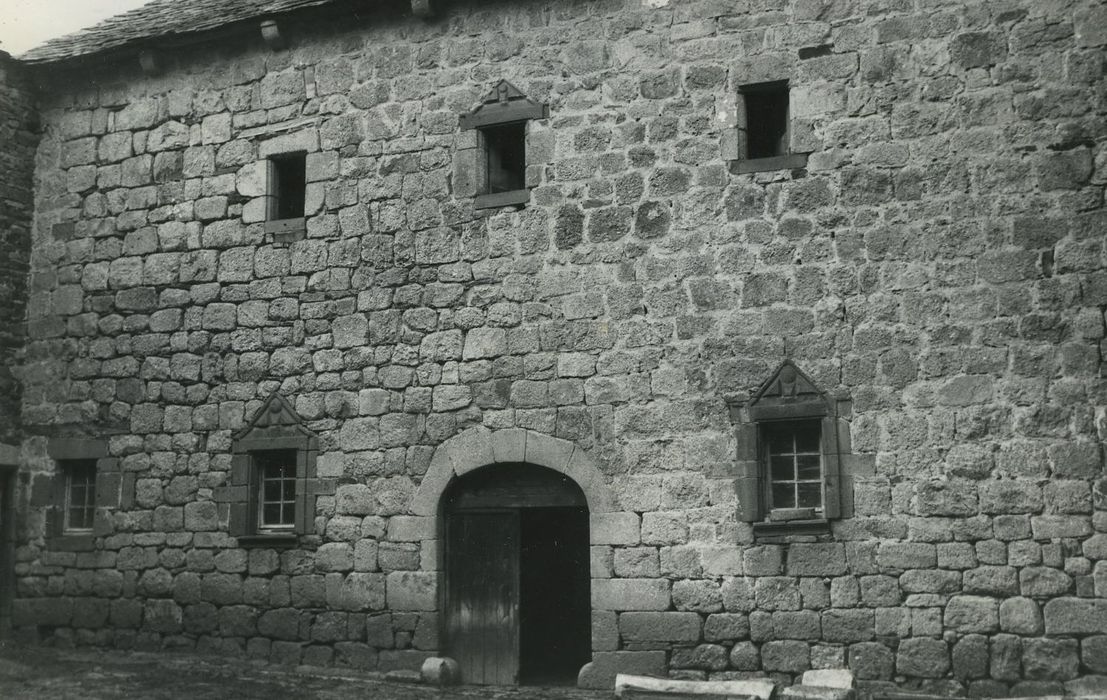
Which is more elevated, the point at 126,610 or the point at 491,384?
the point at 491,384

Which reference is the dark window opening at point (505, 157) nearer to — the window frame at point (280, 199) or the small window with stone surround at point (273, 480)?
the window frame at point (280, 199)

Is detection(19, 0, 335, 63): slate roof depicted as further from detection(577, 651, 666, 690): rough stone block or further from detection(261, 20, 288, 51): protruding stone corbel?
detection(577, 651, 666, 690): rough stone block

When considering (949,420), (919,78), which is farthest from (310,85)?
(949,420)

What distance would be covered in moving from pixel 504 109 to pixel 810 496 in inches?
159

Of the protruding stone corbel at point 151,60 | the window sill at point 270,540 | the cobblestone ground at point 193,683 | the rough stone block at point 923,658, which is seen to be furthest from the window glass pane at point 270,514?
the rough stone block at point 923,658

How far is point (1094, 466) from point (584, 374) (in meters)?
3.71

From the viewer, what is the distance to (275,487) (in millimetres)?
9938

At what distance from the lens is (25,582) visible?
1070 cm

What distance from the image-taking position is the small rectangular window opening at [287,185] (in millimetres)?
10172

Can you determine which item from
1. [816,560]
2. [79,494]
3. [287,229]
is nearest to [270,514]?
[79,494]

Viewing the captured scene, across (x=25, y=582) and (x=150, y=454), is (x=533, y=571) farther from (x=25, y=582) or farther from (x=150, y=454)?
(x=25, y=582)

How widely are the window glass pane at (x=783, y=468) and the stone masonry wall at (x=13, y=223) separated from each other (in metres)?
7.44

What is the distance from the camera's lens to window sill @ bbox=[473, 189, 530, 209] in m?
9.13

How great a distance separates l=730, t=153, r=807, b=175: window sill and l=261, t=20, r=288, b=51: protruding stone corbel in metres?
4.39
